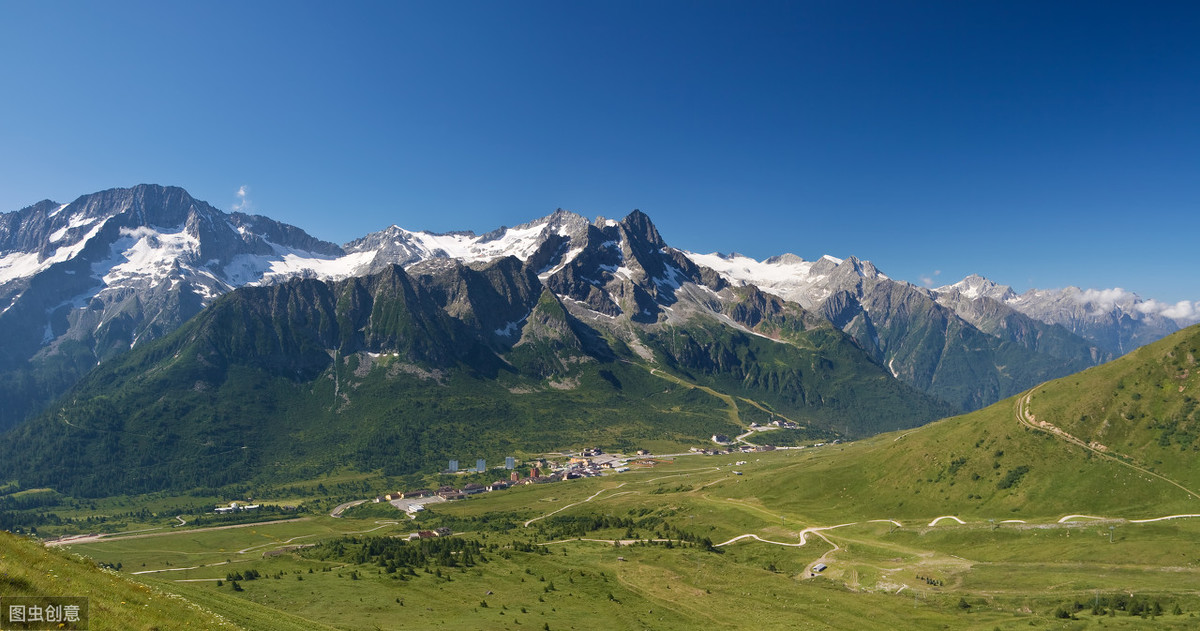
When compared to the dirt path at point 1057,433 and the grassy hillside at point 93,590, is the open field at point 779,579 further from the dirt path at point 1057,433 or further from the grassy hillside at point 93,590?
the grassy hillside at point 93,590

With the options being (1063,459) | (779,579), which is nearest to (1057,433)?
(1063,459)

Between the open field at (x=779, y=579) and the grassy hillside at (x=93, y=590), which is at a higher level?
the grassy hillside at (x=93, y=590)

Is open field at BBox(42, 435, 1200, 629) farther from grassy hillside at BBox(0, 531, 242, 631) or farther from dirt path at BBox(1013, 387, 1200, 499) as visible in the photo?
grassy hillside at BBox(0, 531, 242, 631)

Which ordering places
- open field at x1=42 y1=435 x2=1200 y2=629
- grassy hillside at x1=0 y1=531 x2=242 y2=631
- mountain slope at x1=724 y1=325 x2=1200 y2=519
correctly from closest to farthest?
grassy hillside at x1=0 y1=531 x2=242 y2=631
open field at x1=42 y1=435 x2=1200 y2=629
mountain slope at x1=724 y1=325 x2=1200 y2=519

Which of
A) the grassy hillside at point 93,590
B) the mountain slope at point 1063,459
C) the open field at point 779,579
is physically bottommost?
the open field at point 779,579

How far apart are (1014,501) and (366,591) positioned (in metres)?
153

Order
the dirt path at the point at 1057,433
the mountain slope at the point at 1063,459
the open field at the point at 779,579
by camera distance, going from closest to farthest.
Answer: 1. the open field at the point at 779,579
2. the dirt path at the point at 1057,433
3. the mountain slope at the point at 1063,459

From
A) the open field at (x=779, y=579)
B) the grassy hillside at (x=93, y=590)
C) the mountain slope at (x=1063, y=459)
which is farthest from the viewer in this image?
the mountain slope at (x=1063, y=459)

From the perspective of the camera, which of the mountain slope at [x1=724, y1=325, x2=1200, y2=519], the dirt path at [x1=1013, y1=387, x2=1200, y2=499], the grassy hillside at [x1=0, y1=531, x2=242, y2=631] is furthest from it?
the mountain slope at [x1=724, y1=325, x2=1200, y2=519]

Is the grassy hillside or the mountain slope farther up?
the grassy hillside

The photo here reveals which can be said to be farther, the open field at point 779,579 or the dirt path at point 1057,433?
the dirt path at point 1057,433

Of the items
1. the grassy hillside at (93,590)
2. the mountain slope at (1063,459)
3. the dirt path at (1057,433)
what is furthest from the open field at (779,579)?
the grassy hillside at (93,590)

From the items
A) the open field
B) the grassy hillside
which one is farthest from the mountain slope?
the grassy hillside

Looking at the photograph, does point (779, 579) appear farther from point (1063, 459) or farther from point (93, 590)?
point (93, 590)
